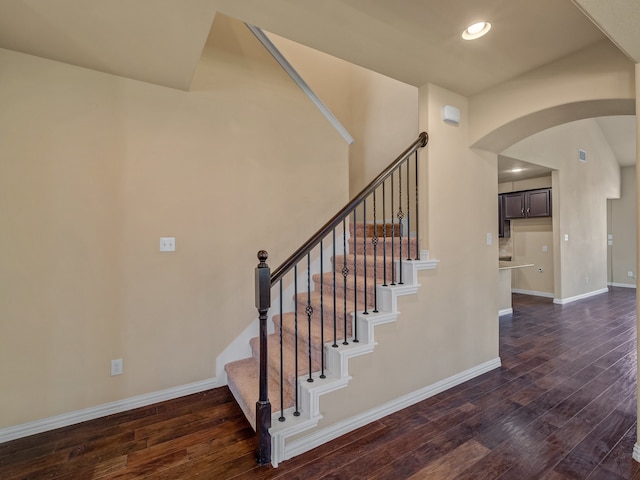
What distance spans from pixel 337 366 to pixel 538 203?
5940 millimetres

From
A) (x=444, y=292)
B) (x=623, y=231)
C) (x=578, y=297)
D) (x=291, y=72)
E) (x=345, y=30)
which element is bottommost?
(x=578, y=297)

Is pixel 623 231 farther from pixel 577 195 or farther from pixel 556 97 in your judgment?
pixel 556 97

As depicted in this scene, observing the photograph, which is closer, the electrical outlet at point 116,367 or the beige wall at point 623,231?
the electrical outlet at point 116,367

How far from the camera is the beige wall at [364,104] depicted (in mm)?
3816

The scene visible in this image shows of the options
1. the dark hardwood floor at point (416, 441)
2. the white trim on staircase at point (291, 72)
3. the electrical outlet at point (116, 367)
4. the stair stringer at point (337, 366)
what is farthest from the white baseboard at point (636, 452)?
the electrical outlet at point (116, 367)

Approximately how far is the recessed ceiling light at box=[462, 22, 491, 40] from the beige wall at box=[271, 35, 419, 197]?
178cm

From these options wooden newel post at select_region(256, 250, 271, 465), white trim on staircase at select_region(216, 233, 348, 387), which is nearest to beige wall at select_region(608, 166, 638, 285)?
white trim on staircase at select_region(216, 233, 348, 387)

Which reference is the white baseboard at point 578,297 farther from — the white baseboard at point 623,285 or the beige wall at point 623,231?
the beige wall at point 623,231

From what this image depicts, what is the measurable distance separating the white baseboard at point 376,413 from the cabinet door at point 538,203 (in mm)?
4313

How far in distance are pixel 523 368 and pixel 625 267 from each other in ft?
22.5

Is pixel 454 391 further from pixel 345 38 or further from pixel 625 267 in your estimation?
pixel 625 267

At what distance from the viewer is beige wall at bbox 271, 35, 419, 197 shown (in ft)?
12.5

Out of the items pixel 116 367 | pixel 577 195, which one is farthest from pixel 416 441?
pixel 577 195

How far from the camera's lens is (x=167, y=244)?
93.9 inches
